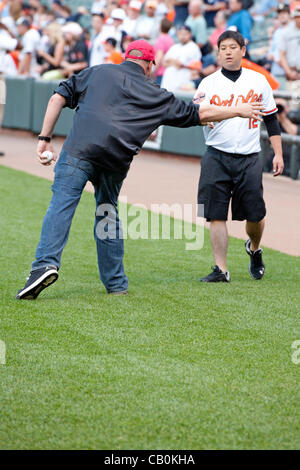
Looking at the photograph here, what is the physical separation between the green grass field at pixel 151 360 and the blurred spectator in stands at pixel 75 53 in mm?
10713

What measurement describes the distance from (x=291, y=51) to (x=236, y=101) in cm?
783

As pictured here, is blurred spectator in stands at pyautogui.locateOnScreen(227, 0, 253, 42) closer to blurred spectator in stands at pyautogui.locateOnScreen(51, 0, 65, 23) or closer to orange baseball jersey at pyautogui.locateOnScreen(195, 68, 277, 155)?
blurred spectator in stands at pyautogui.locateOnScreen(51, 0, 65, 23)

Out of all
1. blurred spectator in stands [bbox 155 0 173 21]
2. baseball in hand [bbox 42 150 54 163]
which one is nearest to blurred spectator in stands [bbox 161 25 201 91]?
blurred spectator in stands [bbox 155 0 173 21]

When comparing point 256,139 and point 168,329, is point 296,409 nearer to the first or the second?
point 168,329

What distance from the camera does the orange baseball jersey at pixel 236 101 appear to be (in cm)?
631

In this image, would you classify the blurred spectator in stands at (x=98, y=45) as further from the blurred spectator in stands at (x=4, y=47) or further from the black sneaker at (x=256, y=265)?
the black sneaker at (x=256, y=265)

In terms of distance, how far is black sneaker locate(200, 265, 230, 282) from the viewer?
21.4ft

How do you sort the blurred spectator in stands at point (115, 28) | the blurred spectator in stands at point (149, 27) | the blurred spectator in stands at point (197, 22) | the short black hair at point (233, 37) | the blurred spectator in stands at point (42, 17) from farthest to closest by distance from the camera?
the blurred spectator in stands at point (42, 17) → the blurred spectator in stands at point (149, 27) → the blurred spectator in stands at point (115, 28) → the blurred spectator in stands at point (197, 22) → the short black hair at point (233, 37)

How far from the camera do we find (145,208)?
9.98 m

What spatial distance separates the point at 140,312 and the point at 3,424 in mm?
2059

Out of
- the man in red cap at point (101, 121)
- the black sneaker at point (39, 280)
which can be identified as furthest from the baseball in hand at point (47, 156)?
the black sneaker at point (39, 280)

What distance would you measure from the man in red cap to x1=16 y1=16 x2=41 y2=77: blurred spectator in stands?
45.0 ft

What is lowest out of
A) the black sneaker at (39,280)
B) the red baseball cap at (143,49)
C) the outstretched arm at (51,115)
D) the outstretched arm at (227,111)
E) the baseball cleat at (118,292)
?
the baseball cleat at (118,292)

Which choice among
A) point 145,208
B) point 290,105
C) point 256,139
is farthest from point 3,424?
point 290,105
